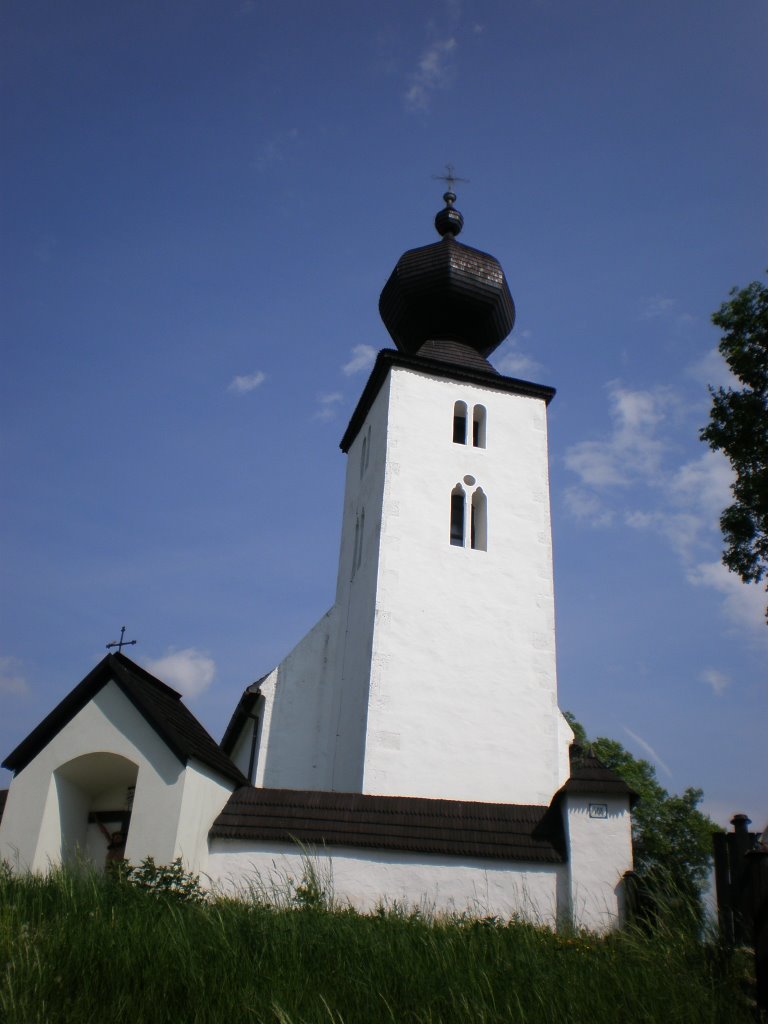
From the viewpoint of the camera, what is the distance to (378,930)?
7.77 metres

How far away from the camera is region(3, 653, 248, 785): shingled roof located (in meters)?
11.6

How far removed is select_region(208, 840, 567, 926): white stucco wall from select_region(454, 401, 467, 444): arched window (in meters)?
10.3

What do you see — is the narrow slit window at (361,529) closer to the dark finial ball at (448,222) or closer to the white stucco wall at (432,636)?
the white stucco wall at (432,636)

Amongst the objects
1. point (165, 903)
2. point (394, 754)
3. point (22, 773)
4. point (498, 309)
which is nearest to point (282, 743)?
point (394, 754)

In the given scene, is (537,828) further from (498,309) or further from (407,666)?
(498,309)

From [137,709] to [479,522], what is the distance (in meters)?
8.85

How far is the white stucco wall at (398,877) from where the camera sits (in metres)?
11.3

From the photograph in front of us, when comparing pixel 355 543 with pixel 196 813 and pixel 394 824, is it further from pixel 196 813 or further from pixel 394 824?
pixel 196 813

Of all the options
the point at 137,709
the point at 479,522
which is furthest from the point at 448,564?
the point at 137,709

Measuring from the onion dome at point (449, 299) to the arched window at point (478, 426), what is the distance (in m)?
2.60

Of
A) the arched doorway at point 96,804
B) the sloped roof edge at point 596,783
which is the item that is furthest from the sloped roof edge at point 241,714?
the sloped roof edge at point 596,783

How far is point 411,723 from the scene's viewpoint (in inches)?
620

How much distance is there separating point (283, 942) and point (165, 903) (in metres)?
1.98

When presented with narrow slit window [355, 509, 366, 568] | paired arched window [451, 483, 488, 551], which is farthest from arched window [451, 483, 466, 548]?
narrow slit window [355, 509, 366, 568]
